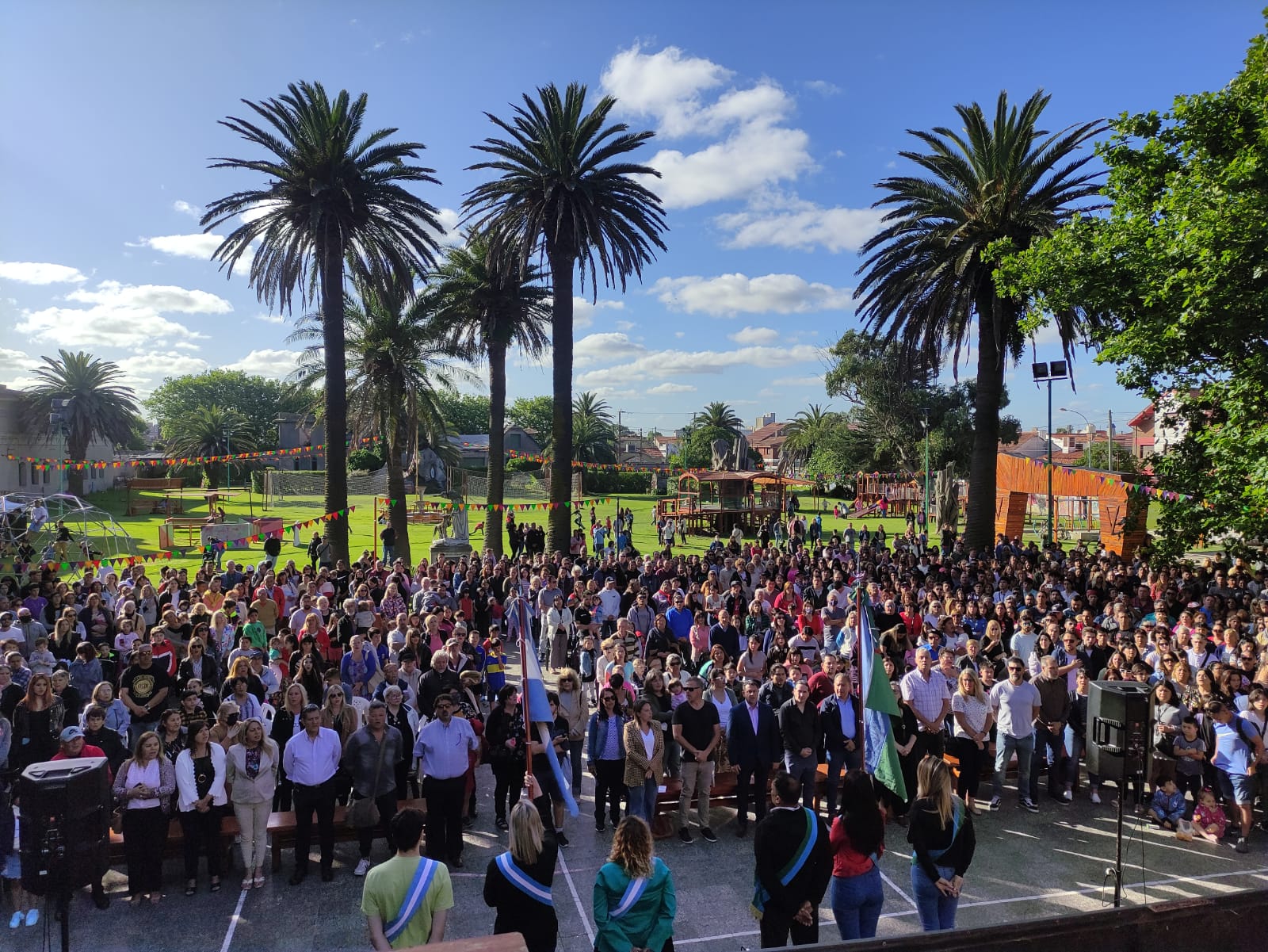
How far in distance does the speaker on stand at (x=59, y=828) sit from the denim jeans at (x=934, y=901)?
5588mm

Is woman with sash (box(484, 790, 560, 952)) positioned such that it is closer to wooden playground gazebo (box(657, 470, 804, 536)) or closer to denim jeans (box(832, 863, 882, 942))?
denim jeans (box(832, 863, 882, 942))

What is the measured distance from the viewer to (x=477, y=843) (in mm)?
7945

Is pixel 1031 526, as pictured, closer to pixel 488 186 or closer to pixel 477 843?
pixel 488 186

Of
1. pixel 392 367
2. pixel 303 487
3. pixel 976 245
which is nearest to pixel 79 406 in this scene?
pixel 303 487

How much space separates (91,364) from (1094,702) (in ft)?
198

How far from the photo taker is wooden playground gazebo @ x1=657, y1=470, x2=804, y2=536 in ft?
134

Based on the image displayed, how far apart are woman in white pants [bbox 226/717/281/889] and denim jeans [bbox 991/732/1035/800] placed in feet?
25.3

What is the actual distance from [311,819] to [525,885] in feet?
11.9

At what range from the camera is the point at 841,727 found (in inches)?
323

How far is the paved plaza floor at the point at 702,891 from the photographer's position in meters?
6.25

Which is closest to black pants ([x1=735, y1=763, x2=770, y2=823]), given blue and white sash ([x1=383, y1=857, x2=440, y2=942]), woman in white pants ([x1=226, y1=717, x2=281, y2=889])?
blue and white sash ([x1=383, y1=857, x2=440, y2=942])

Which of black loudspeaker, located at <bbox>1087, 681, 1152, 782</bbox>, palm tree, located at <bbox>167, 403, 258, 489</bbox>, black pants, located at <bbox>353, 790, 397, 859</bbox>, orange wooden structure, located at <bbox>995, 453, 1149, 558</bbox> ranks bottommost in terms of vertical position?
black pants, located at <bbox>353, 790, 397, 859</bbox>

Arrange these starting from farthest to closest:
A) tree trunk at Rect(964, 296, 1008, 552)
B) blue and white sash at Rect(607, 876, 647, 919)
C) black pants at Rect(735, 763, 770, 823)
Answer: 1. tree trunk at Rect(964, 296, 1008, 552)
2. black pants at Rect(735, 763, 770, 823)
3. blue and white sash at Rect(607, 876, 647, 919)

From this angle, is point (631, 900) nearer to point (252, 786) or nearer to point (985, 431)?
point (252, 786)
